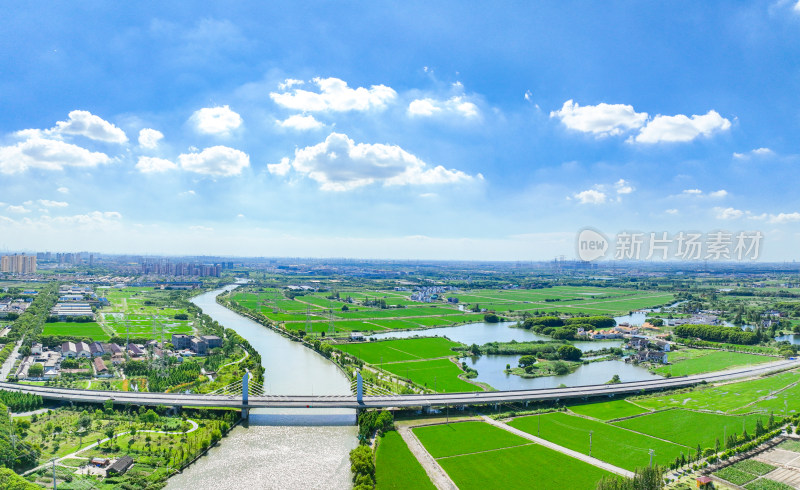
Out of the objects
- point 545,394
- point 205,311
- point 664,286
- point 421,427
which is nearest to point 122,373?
point 421,427

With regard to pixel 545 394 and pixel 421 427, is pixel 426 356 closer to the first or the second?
pixel 545 394

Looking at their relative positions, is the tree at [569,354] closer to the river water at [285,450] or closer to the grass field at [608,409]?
the grass field at [608,409]

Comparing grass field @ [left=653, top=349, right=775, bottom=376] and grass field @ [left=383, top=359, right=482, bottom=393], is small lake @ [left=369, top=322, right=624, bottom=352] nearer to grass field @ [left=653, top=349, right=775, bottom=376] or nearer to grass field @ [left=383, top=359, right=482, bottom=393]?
grass field @ [left=653, top=349, right=775, bottom=376]

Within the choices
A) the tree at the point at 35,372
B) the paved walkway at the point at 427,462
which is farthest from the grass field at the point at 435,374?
the tree at the point at 35,372

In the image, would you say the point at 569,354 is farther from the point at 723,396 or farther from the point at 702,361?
the point at 723,396

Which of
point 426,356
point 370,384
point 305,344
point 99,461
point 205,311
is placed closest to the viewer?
point 99,461
